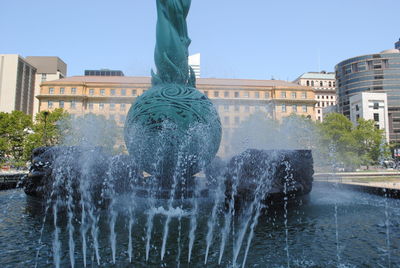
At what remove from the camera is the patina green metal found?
9594 millimetres

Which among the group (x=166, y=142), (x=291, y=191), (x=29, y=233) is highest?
(x=166, y=142)

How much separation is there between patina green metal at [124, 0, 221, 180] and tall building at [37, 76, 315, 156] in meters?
34.9

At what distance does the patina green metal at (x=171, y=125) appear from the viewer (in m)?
9.59

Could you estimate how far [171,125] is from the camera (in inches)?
375

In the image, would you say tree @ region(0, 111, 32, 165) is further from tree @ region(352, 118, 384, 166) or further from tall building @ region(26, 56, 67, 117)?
tall building @ region(26, 56, 67, 117)

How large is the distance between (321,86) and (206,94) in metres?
60.6

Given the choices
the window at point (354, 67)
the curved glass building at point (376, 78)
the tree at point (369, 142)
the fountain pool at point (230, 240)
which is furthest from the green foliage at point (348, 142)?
the window at point (354, 67)

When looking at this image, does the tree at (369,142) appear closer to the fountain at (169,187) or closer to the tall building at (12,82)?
the fountain at (169,187)

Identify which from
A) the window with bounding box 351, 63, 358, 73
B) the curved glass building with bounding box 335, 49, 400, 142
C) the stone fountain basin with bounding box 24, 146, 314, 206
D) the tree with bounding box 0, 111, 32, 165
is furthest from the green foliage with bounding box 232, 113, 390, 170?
the window with bounding box 351, 63, 358, 73

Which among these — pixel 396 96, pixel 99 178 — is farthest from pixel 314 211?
pixel 396 96

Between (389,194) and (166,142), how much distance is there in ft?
29.0

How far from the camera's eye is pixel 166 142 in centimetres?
958

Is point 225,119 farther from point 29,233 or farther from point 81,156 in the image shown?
point 29,233

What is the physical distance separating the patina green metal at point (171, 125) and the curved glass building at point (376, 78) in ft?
252
